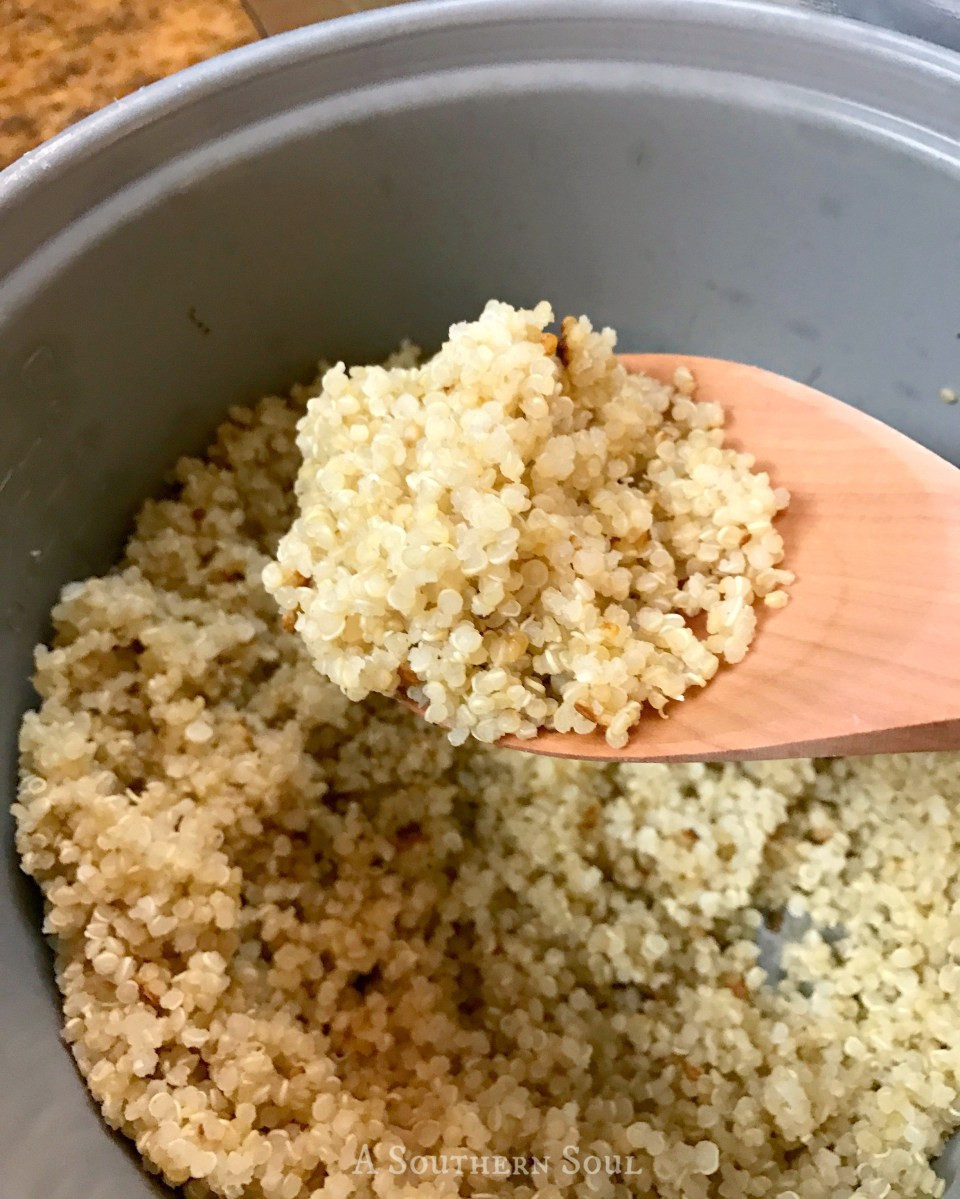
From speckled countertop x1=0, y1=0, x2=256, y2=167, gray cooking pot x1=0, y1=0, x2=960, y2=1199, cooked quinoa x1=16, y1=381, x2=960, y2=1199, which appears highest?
speckled countertop x1=0, y1=0, x2=256, y2=167

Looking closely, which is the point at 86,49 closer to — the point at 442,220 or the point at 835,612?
the point at 442,220

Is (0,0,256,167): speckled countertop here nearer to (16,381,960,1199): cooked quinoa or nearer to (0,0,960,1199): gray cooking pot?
(0,0,960,1199): gray cooking pot

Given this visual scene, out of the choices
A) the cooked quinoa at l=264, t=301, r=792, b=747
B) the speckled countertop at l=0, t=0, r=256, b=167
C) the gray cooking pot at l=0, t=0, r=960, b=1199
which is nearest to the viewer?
the cooked quinoa at l=264, t=301, r=792, b=747

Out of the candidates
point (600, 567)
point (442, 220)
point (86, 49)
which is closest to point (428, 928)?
point (600, 567)

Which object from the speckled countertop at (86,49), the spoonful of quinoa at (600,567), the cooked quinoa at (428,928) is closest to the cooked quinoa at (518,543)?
the spoonful of quinoa at (600,567)

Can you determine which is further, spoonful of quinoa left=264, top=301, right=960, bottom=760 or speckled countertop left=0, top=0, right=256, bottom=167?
speckled countertop left=0, top=0, right=256, bottom=167

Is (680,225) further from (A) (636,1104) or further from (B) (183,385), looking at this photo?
(A) (636,1104)

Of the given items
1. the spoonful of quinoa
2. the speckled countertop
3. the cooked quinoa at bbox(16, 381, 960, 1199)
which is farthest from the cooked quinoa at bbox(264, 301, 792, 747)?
the speckled countertop
